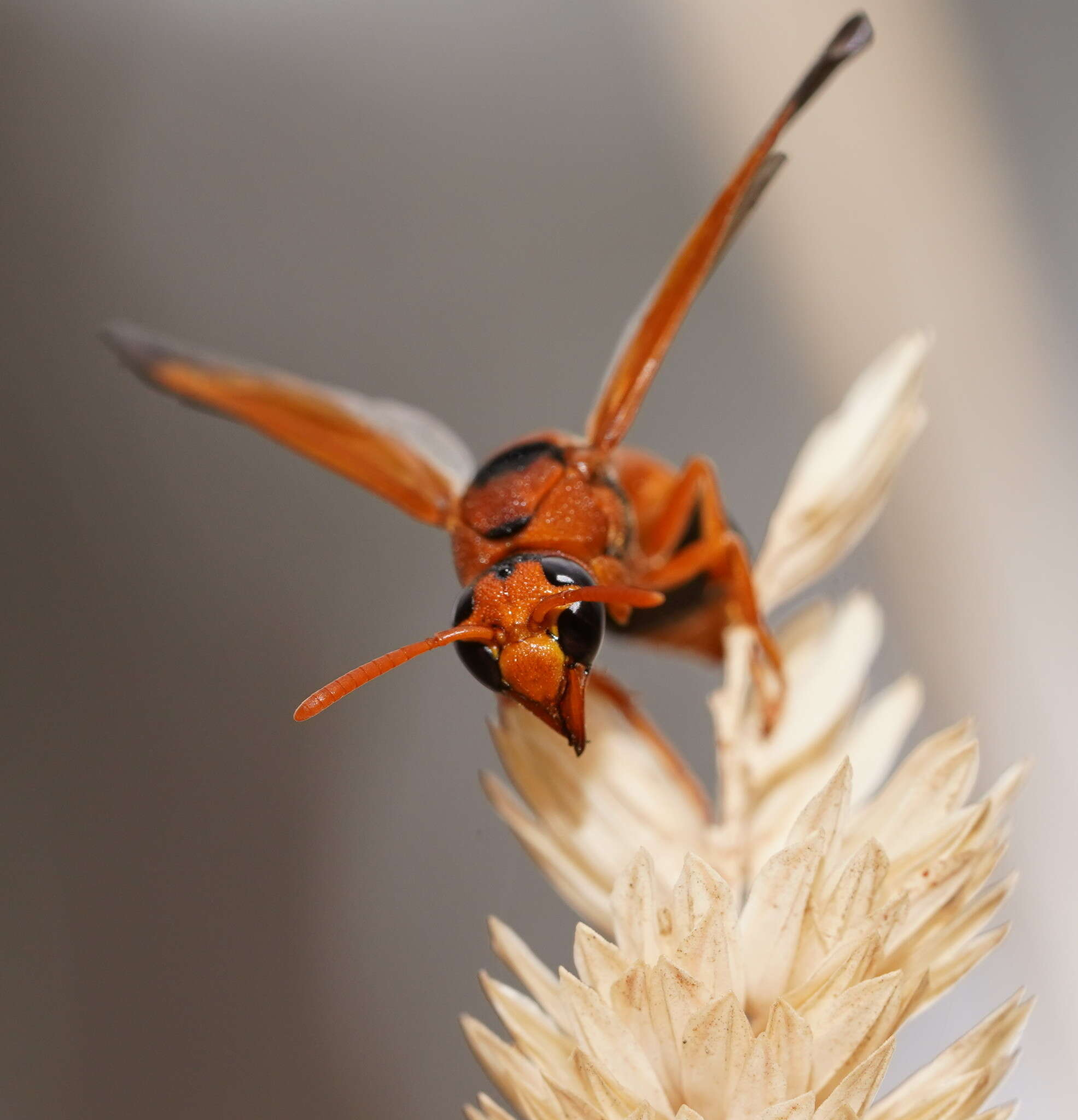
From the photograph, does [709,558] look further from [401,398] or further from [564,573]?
[401,398]

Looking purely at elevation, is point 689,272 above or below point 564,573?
above

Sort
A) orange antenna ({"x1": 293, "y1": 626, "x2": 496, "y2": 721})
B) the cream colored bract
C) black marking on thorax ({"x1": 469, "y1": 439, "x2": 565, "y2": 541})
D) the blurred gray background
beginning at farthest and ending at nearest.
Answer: the blurred gray background < black marking on thorax ({"x1": 469, "y1": 439, "x2": 565, "y2": 541}) < orange antenna ({"x1": 293, "y1": 626, "x2": 496, "y2": 721}) < the cream colored bract

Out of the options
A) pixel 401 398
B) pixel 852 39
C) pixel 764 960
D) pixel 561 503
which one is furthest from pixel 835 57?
pixel 401 398

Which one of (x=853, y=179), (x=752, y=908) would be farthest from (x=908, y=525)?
(x=752, y=908)

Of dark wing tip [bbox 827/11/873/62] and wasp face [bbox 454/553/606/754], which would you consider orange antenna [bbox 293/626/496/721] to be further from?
dark wing tip [bbox 827/11/873/62]

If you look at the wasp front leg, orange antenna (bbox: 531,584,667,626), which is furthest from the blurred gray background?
orange antenna (bbox: 531,584,667,626)

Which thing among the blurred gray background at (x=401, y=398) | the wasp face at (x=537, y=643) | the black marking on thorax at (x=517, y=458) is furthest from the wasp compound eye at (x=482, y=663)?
the blurred gray background at (x=401, y=398)

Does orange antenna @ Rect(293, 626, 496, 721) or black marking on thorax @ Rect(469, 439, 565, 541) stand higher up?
black marking on thorax @ Rect(469, 439, 565, 541)
